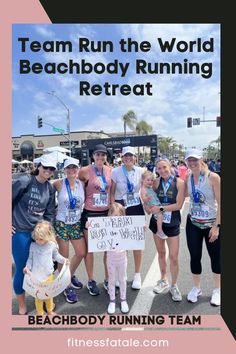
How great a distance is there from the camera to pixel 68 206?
343 cm

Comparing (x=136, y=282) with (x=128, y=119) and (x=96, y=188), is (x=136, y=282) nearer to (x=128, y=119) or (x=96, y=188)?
(x=96, y=188)

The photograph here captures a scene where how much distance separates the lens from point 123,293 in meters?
3.38

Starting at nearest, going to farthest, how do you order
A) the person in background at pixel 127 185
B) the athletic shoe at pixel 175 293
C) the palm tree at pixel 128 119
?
the athletic shoe at pixel 175 293 → the person in background at pixel 127 185 → the palm tree at pixel 128 119

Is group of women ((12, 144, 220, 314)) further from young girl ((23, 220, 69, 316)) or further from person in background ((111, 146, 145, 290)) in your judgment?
young girl ((23, 220, 69, 316))

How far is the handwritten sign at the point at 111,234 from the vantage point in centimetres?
341

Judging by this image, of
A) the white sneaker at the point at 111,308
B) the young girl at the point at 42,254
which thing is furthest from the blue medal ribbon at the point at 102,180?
the white sneaker at the point at 111,308

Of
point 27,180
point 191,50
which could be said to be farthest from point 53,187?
point 191,50

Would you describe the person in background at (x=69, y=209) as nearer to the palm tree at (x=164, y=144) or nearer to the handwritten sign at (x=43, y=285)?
the handwritten sign at (x=43, y=285)

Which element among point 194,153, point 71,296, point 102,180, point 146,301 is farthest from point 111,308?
point 194,153

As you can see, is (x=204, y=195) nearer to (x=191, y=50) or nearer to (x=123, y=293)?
(x=123, y=293)

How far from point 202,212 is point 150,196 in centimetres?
67

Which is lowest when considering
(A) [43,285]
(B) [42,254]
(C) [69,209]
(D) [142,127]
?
(A) [43,285]

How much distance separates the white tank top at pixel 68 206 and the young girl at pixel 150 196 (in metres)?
0.82

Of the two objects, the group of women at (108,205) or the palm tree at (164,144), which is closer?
the group of women at (108,205)
